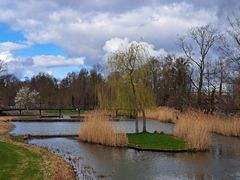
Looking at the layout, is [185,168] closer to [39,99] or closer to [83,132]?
[83,132]

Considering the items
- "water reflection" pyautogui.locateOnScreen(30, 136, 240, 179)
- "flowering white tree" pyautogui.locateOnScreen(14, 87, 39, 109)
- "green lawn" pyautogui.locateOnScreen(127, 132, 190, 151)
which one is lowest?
"water reflection" pyautogui.locateOnScreen(30, 136, 240, 179)

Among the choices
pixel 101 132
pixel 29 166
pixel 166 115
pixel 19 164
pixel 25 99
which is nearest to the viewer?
pixel 29 166

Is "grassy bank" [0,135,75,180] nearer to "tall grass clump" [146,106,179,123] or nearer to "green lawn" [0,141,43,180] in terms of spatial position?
"green lawn" [0,141,43,180]

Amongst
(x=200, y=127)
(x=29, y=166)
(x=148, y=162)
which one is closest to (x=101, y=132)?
(x=200, y=127)

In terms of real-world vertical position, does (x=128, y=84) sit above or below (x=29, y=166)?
above

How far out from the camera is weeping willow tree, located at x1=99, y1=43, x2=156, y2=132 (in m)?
31.4

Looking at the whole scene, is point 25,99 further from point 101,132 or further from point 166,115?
point 101,132

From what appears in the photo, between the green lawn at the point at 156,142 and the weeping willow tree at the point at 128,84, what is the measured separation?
236 cm

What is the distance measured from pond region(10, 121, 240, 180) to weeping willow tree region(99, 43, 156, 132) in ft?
15.8

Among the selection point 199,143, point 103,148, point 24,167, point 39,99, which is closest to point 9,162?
point 24,167

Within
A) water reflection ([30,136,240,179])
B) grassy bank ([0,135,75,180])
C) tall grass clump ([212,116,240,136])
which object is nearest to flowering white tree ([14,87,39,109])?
tall grass clump ([212,116,240,136])

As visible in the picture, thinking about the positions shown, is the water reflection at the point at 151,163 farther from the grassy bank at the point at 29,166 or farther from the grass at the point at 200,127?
the grassy bank at the point at 29,166

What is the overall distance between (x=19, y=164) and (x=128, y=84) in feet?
51.5

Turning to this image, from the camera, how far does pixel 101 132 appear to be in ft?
93.7
